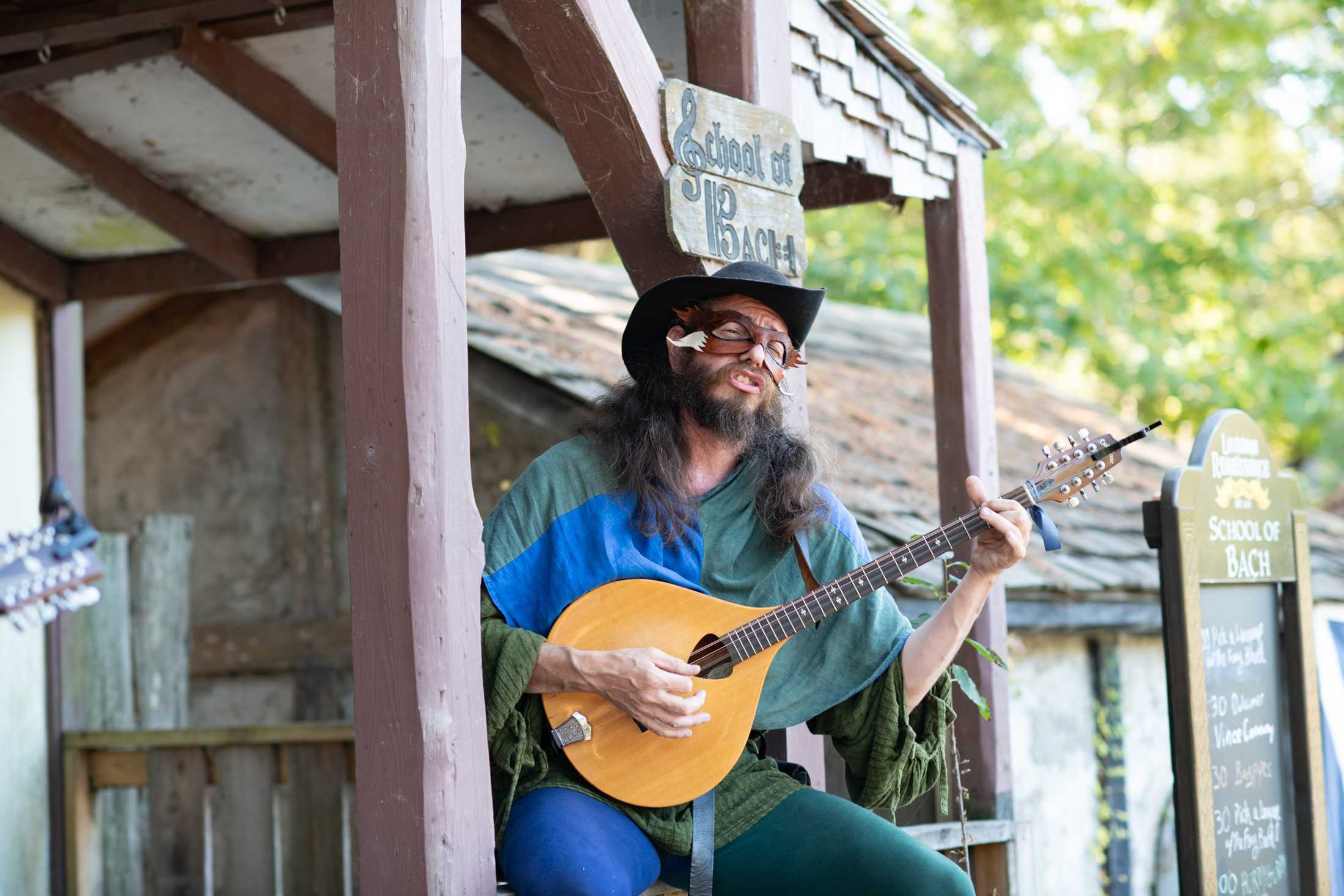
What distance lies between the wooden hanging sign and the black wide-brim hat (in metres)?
0.16

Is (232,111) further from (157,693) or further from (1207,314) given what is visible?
(1207,314)

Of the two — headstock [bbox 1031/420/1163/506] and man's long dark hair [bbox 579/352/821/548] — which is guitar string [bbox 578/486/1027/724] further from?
man's long dark hair [bbox 579/352/821/548]

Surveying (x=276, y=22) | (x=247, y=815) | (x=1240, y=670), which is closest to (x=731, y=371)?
(x=276, y=22)

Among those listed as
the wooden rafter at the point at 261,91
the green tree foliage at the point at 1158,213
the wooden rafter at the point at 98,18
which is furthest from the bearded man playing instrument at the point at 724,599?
the green tree foliage at the point at 1158,213

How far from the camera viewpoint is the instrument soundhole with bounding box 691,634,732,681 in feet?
9.95

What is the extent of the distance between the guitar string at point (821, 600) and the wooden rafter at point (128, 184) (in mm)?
3035

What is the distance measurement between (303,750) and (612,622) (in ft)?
8.13

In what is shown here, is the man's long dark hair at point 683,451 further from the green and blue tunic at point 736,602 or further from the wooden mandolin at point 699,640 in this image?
the wooden mandolin at point 699,640

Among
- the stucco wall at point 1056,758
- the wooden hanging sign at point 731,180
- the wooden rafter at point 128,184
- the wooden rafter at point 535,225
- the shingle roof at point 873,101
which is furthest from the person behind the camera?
the stucco wall at point 1056,758

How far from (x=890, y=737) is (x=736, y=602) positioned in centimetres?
43

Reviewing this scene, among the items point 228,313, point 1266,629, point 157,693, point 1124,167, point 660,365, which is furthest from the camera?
point 1124,167

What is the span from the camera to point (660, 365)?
Answer: 3.36 m

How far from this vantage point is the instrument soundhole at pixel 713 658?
3.03 m

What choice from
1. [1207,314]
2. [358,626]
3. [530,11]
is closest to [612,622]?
[358,626]
